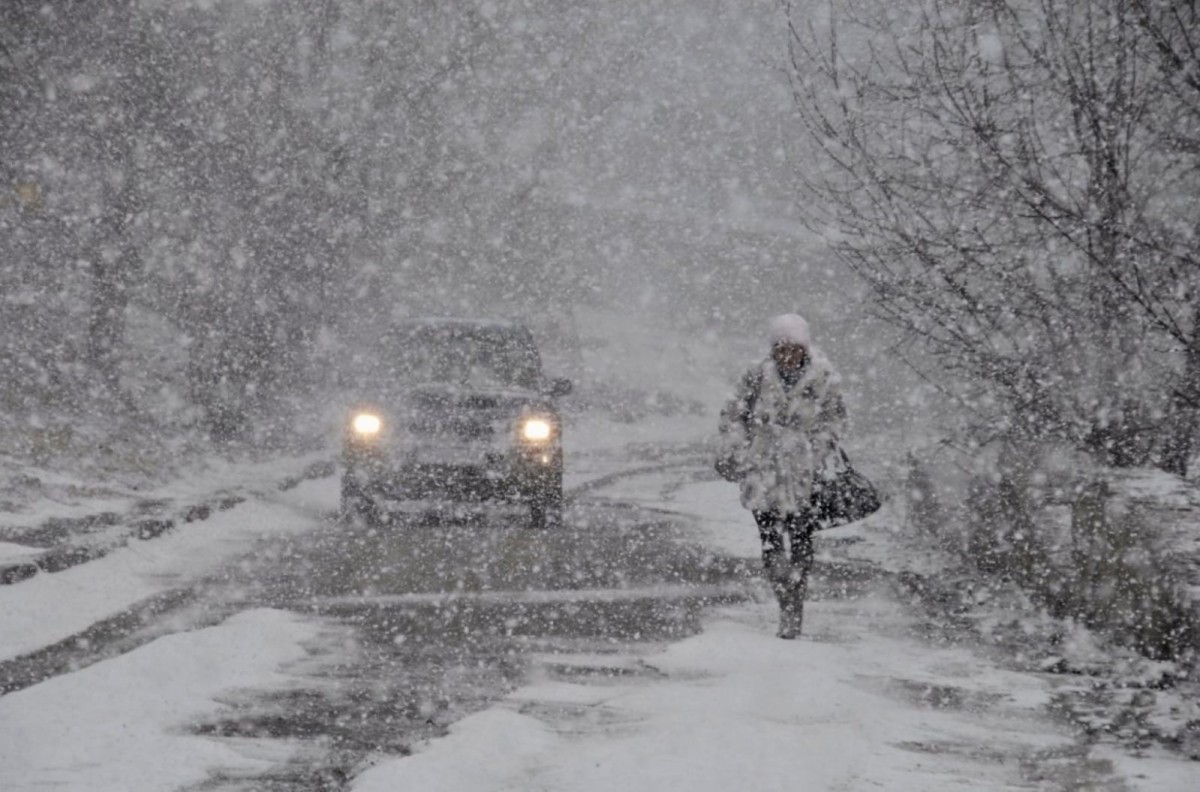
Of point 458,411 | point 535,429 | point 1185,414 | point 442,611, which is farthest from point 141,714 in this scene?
point 535,429

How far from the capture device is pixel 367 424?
13109 mm

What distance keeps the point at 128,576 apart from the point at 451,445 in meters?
3.43

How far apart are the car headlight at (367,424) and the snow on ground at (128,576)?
1.07 metres

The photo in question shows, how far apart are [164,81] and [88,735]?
15261 mm

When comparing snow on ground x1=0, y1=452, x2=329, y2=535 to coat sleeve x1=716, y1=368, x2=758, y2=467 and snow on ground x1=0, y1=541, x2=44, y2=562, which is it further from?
coat sleeve x1=716, y1=368, x2=758, y2=467

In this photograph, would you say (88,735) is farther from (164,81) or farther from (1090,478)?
(164,81)

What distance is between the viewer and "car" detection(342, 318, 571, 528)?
511 inches

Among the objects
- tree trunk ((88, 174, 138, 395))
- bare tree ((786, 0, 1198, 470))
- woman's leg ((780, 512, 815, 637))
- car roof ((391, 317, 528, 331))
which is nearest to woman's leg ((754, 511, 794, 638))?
woman's leg ((780, 512, 815, 637))

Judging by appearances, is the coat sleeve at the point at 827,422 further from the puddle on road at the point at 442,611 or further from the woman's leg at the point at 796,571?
the puddle on road at the point at 442,611

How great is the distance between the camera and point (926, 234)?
29.2ft

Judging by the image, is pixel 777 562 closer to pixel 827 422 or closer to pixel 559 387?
pixel 827 422

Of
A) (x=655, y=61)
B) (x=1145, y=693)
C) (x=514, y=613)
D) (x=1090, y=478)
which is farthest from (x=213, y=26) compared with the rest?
(x=655, y=61)

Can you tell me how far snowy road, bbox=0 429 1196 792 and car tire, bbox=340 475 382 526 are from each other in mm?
1309

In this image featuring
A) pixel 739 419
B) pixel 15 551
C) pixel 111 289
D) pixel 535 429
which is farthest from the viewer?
pixel 111 289
